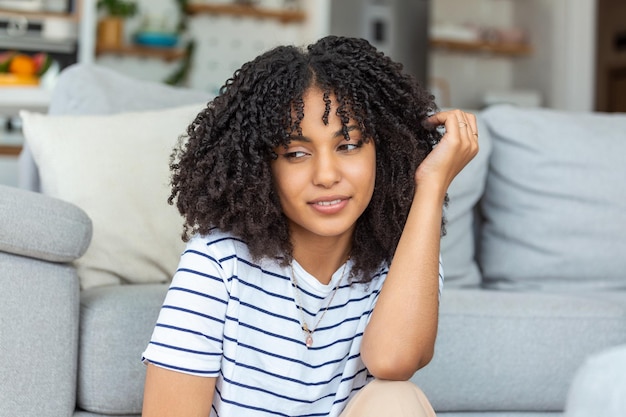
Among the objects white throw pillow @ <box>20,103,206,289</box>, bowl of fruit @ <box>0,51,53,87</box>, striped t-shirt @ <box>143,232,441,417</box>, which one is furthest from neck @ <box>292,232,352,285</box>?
bowl of fruit @ <box>0,51,53,87</box>

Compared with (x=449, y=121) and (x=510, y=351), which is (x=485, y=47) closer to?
(x=510, y=351)

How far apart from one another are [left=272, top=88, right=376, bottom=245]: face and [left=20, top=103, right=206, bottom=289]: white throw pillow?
67cm

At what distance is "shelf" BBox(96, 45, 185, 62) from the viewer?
5.11 meters

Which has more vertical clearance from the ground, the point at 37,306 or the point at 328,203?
the point at 328,203

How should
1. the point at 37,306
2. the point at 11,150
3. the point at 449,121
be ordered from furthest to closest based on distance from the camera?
the point at 11,150 → the point at 37,306 → the point at 449,121

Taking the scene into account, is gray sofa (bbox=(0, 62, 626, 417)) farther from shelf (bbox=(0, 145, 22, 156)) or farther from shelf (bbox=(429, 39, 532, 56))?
shelf (bbox=(429, 39, 532, 56))

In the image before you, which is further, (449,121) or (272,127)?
(449,121)

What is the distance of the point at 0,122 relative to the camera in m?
4.80

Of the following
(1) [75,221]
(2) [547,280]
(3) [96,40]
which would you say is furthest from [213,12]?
(1) [75,221]

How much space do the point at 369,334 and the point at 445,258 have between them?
0.98m

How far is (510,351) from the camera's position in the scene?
1.74 meters

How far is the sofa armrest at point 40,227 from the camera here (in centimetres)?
144

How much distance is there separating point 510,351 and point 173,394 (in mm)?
827

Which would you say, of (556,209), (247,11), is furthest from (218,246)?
(247,11)
